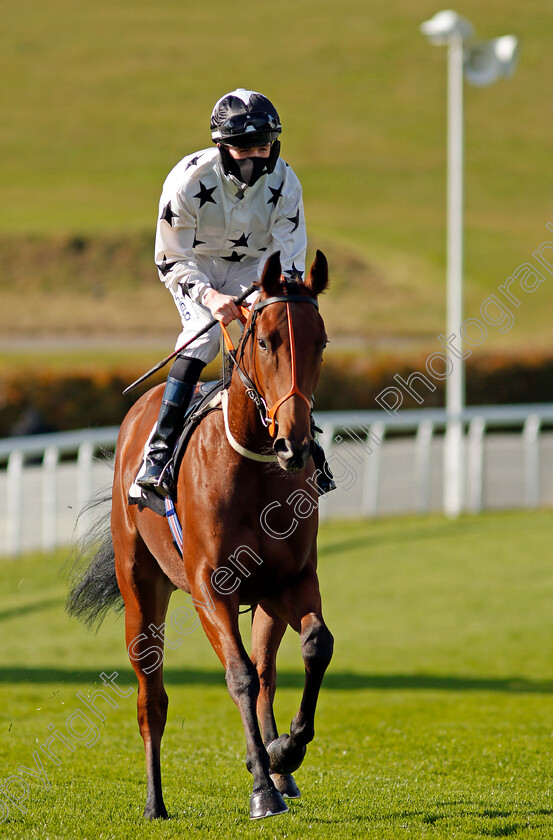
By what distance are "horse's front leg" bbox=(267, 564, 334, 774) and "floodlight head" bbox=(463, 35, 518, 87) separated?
13.1 metres

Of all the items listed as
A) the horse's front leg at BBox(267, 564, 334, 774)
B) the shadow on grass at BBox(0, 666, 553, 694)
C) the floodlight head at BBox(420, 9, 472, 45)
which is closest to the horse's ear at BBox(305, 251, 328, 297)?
the horse's front leg at BBox(267, 564, 334, 774)

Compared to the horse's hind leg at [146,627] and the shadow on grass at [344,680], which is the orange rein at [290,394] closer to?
the horse's hind leg at [146,627]

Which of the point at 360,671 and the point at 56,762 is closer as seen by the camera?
the point at 56,762

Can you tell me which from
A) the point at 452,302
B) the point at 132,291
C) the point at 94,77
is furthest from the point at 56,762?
the point at 94,77

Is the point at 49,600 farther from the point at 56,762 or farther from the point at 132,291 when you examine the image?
the point at 132,291

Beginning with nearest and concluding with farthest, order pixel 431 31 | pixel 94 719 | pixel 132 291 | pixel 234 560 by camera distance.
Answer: pixel 234 560 < pixel 94 719 < pixel 431 31 < pixel 132 291

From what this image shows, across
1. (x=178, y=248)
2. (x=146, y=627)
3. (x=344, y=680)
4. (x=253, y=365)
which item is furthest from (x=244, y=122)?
(x=344, y=680)

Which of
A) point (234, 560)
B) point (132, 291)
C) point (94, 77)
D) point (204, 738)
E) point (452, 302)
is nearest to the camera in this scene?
point (234, 560)

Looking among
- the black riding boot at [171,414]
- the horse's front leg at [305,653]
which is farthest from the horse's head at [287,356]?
the black riding boot at [171,414]

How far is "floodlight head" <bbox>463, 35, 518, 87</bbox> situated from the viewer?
16.2 meters

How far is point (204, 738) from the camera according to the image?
6.91 meters

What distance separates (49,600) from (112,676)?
3203mm

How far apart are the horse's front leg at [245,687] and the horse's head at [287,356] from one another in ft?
2.20

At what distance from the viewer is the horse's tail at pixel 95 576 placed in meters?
5.71
